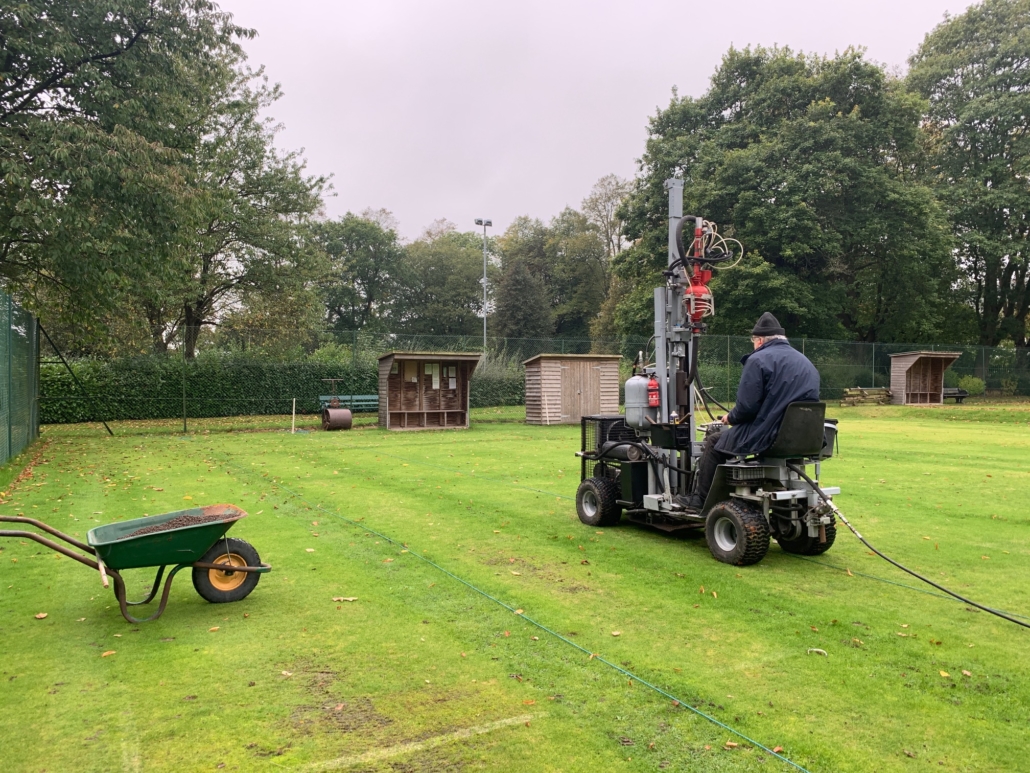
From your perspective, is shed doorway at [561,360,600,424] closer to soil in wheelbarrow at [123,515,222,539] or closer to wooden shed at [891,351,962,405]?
→ wooden shed at [891,351,962,405]

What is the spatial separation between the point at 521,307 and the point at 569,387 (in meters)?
32.6

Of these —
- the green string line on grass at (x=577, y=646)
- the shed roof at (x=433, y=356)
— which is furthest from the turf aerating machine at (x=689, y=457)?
the shed roof at (x=433, y=356)

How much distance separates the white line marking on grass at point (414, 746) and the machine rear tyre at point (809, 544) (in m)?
3.51

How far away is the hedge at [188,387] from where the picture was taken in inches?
829

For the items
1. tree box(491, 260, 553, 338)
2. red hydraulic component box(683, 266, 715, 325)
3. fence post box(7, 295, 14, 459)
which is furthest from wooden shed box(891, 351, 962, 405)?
fence post box(7, 295, 14, 459)

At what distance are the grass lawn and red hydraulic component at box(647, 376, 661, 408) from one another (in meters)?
1.23

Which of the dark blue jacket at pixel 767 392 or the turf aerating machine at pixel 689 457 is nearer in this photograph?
the dark blue jacket at pixel 767 392

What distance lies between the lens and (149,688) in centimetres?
343

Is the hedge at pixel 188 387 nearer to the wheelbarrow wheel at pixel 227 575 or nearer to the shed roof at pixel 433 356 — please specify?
the shed roof at pixel 433 356

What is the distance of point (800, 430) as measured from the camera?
5273 millimetres

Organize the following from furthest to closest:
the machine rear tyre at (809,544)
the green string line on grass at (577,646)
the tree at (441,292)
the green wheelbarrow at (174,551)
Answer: the tree at (441,292) → the machine rear tyre at (809,544) → the green wheelbarrow at (174,551) → the green string line on grass at (577,646)

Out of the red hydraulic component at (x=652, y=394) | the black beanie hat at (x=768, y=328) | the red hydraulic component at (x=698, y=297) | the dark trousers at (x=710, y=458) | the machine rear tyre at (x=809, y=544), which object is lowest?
the machine rear tyre at (x=809, y=544)

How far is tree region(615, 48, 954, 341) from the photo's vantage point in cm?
3216

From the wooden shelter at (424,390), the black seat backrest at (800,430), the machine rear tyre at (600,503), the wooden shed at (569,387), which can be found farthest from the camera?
the wooden shed at (569,387)
